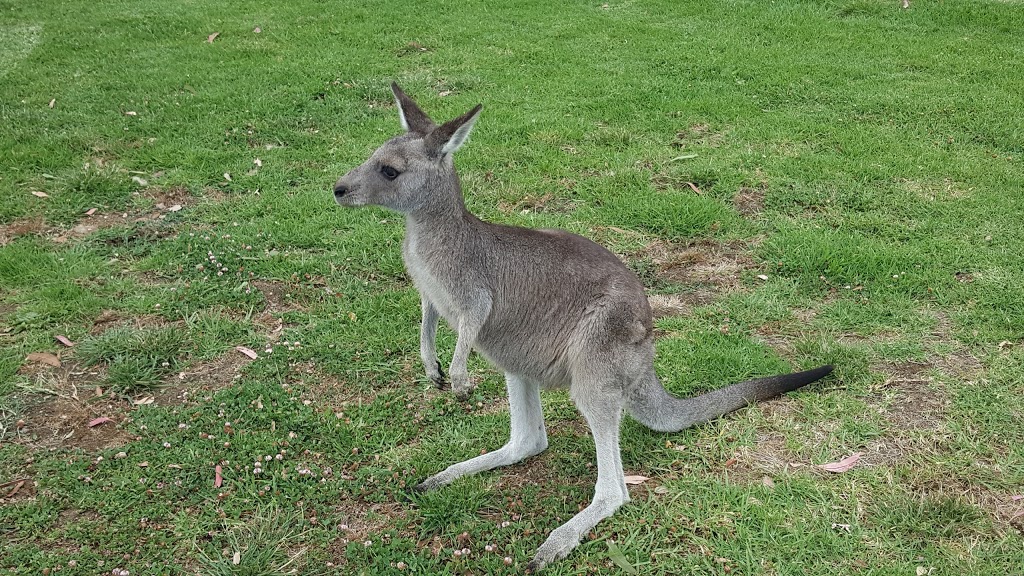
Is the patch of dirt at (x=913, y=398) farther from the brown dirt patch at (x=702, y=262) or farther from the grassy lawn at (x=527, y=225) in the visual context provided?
the brown dirt patch at (x=702, y=262)

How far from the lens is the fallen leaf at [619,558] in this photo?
8.90 feet

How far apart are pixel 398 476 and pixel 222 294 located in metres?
1.65

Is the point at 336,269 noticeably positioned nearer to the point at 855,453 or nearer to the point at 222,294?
the point at 222,294

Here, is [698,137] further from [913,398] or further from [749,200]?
[913,398]

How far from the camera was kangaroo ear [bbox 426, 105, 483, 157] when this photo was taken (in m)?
2.82

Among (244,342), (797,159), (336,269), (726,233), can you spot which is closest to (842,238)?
(726,233)

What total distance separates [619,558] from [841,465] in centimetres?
101

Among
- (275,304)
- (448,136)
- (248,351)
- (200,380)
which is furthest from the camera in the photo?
(275,304)

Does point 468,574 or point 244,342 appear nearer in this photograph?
point 468,574


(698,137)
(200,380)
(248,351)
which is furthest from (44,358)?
(698,137)

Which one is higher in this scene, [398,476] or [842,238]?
[842,238]

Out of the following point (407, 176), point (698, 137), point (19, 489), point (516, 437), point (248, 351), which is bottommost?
point (19, 489)

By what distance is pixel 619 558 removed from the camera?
2.74 metres

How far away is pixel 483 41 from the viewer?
7.80m
